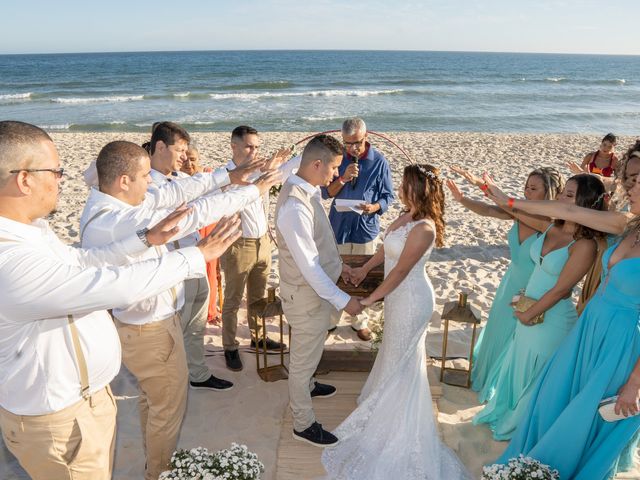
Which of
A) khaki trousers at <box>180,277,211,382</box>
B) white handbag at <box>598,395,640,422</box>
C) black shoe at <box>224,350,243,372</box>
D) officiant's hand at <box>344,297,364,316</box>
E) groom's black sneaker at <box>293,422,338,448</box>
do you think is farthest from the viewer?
black shoe at <box>224,350,243,372</box>

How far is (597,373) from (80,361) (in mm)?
3122

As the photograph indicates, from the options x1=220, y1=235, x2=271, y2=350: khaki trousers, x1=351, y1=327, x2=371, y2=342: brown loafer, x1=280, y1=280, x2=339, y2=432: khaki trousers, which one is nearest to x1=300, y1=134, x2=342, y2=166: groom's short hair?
x1=280, y1=280, x2=339, y2=432: khaki trousers

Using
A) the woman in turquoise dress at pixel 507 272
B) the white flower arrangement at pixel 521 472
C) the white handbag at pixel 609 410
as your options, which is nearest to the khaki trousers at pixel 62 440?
the white flower arrangement at pixel 521 472

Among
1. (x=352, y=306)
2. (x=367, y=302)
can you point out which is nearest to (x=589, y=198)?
(x=367, y=302)

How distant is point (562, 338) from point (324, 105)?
29.5m

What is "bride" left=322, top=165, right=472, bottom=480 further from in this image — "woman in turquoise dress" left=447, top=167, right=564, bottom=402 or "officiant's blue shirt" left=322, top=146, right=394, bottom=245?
"officiant's blue shirt" left=322, top=146, right=394, bottom=245

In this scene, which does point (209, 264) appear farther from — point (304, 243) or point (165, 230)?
point (165, 230)

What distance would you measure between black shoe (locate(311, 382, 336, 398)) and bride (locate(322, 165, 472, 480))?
2.52 feet

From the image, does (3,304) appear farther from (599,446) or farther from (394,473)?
(599,446)

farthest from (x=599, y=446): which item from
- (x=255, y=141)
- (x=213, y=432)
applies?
(x=255, y=141)

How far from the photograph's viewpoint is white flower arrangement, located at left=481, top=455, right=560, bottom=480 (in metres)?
2.87

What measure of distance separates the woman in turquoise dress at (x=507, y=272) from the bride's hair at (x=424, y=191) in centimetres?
68

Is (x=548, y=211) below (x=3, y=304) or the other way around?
the other way around

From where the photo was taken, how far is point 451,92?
1516 inches
